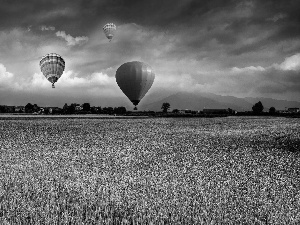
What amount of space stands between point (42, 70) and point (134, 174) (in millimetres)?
58371

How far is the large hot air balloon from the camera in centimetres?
6228

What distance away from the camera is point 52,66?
204 ft

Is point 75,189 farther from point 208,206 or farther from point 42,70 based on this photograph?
point 42,70

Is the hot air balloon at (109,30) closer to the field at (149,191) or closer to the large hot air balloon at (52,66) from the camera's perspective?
the large hot air balloon at (52,66)

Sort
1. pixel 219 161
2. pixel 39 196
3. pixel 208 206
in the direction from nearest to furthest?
pixel 208 206 → pixel 39 196 → pixel 219 161

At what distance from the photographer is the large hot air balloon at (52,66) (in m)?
62.3

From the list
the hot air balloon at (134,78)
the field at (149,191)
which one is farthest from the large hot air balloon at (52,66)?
the field at (149,191)

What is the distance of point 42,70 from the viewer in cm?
6450

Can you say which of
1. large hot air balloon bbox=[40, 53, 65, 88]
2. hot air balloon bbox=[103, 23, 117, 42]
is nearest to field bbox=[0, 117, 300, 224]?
large hot air balloon bbox=[40, 53, 65, 88]

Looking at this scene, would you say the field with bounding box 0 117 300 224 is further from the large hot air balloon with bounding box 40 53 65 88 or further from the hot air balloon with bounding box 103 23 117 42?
the hot air balloon with bounding box 103 23 117 42

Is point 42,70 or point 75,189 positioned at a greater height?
point 42,70

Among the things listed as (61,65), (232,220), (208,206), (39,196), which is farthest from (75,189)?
(61,65)

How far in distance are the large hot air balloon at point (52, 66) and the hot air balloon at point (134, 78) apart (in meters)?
12.0

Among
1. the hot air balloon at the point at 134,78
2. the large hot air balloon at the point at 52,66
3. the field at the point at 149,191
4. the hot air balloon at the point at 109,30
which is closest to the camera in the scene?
the field at the point at 149,191
